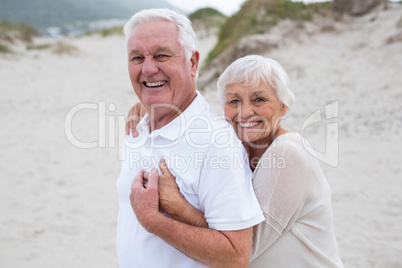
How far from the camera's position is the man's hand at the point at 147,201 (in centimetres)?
147

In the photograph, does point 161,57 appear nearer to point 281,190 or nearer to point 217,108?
point 281,190

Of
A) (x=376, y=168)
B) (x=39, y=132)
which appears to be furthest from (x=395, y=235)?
(x=39, y=132)

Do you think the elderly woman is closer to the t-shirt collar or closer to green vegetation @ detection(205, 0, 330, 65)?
the t-shirt collar

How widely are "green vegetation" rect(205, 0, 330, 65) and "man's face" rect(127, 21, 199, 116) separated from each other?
960 cm

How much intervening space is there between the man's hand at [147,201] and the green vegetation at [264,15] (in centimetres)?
994

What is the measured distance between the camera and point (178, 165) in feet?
5.13

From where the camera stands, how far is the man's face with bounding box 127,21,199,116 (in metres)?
1.61

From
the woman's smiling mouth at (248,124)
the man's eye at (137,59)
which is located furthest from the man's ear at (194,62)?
the woman's smiling mouth at (248,124)

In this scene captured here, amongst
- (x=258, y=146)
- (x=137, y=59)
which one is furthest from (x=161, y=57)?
(x=258, y=146)

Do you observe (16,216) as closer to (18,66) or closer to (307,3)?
(307,3)

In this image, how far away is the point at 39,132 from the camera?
7555 mm

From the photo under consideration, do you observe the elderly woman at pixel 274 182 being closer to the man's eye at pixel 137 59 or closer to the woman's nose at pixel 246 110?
the woman's nose at pixel 246 110

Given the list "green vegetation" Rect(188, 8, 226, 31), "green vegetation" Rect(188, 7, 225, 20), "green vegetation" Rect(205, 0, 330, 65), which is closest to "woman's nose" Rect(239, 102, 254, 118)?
"green vegetation" Rect(205, 0, 330, 65)

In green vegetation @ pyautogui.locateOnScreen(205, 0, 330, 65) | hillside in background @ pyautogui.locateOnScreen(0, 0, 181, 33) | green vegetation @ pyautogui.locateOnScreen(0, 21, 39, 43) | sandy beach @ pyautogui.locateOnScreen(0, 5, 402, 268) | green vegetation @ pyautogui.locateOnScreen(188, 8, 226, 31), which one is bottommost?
sandy beach @ pyautogui.locateOnScreen(0, 5, 402, 268)
